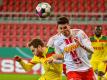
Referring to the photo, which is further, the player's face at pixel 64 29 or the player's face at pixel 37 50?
the player's face at pixel 37 50

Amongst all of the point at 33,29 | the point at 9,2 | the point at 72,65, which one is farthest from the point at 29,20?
the point at 72,65

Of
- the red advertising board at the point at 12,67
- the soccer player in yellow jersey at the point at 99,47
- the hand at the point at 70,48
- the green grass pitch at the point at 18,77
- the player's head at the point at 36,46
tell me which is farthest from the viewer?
the red advertising board at the point at 12,67

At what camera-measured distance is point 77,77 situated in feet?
22.5

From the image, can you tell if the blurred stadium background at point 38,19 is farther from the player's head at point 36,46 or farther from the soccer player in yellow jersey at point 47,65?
the player's head at point 36,46

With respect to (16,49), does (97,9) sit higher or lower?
higher

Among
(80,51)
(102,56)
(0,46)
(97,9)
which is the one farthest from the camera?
(97,9)

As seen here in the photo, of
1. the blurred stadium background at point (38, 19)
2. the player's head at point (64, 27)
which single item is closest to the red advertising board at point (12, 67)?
the blurred stadium background at point (38, 19)

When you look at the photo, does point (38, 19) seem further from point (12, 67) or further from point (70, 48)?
point (70, 48)

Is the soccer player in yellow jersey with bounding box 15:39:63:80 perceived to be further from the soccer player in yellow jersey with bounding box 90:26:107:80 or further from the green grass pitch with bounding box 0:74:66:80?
the green grass pitch with bounding box 0:74:66:80

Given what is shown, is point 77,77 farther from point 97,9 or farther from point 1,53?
point 97,9

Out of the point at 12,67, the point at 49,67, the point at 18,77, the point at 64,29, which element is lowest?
the point at 18,77

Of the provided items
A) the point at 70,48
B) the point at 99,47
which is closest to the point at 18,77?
the point at 99,47

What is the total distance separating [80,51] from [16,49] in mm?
8380

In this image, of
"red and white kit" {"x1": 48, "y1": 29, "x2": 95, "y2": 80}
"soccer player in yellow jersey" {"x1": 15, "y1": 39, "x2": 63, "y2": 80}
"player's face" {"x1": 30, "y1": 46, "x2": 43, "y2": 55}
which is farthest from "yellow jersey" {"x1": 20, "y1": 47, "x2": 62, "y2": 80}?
"red and white kit" {"x1": 48, "y1": 29, "x2": 95, "y2": 80}
